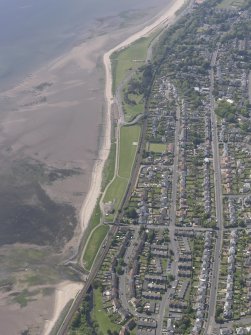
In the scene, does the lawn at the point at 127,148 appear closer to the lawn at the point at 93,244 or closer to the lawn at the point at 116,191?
the lawn at the point at 116,191

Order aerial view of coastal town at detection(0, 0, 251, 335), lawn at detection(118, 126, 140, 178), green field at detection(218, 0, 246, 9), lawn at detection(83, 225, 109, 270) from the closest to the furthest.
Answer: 1. aerial view of coastal town at detection(0, 0, 251, 335)
2. lawn at detection(83, 225, 109, 270)
3. lawn at detection(118, 126, 140, 178)
4. green field at detection(218, 0, 246, 9)

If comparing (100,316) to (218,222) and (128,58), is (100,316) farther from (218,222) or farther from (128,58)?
(128,58)

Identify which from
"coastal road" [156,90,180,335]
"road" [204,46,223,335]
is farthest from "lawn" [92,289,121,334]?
"road" [204,46,223,335]

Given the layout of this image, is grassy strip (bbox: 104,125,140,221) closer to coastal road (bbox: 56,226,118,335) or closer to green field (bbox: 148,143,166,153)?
green field (bbox: 148,143,166,153)

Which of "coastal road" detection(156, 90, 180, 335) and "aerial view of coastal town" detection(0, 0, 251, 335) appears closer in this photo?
"coastal road" detection(156, 90, 180, 335)

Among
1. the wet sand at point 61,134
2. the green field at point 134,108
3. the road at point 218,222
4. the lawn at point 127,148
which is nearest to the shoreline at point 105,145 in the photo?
the wet sand at point 61,134

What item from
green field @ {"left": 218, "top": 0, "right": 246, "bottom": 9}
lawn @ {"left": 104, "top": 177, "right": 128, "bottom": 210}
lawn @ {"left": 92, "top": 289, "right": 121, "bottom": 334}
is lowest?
lawn @ {"left": 92, "top": 289, "right": 121, "bottom": 334}

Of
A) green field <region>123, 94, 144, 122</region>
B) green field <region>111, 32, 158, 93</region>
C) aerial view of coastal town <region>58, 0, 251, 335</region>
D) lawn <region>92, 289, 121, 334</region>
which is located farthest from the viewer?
green field <region>111, 32, 158, 93</region>

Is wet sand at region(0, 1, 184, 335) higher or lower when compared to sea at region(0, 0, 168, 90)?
lower

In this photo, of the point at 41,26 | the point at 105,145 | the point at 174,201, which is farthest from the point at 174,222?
the point at 41,26
